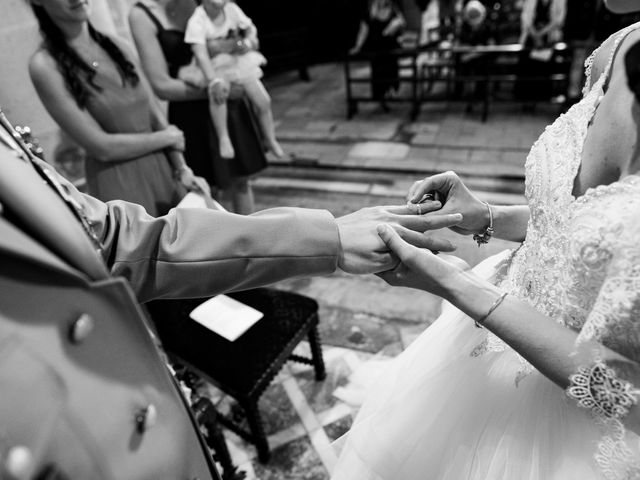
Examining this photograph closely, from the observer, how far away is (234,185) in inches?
136

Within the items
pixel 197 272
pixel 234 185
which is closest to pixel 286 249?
pixel 197 272

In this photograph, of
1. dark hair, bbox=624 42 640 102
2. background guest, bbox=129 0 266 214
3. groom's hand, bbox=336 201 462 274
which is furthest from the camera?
background guest, bbox=129 0 266 214

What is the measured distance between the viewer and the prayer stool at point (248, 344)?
1861 mm

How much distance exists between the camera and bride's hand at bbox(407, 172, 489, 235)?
4.94 feet

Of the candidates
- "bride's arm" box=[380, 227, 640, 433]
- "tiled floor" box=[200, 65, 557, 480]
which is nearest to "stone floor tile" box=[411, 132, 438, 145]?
"tiled floor" box=[200, 65, 557, 480]

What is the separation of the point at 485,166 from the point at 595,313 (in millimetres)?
4132

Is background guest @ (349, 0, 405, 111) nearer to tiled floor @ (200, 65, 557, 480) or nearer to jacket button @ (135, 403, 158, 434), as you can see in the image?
tiled floor @ (200, 65, 557, 480)

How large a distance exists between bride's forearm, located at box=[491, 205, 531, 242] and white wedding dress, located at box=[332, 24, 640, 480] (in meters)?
0.09

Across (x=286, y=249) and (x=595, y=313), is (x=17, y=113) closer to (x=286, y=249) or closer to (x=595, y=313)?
(x=286, y=249)

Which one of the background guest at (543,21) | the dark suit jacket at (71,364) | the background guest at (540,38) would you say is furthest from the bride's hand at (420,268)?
the background guest at (543,21)

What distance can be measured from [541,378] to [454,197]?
641 mm

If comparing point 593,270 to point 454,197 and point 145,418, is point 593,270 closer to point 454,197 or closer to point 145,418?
point 454,197

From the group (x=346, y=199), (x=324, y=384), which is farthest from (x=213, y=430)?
(x=346, y=199)

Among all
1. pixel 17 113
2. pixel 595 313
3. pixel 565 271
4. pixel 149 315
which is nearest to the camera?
pixel 595 313
